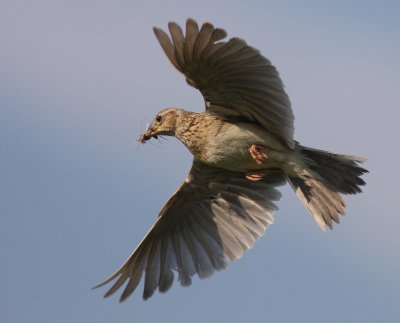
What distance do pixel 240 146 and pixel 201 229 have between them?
181cm

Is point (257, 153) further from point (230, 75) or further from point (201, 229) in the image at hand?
point (201, 229)

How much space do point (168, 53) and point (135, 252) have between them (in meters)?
2.74

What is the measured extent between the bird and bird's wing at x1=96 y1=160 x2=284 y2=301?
0.04 ft

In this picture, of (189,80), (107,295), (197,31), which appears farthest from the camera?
(107,295)

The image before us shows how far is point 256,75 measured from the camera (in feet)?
31.6

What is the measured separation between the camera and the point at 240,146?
10.3 m

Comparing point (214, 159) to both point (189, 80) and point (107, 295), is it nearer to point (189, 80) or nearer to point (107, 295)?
point (189, 80)

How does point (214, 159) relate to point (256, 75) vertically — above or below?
below

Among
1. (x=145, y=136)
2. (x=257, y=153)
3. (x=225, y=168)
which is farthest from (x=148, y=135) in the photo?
(x=257, y=153)

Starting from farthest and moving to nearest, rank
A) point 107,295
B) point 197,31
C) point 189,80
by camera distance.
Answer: point 107,295 < point 189,80 < point 197,31

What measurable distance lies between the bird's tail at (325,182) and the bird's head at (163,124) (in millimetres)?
1403

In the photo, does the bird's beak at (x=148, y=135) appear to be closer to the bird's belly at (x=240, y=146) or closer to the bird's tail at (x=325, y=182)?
the bird's belly at (x=240, y=146)

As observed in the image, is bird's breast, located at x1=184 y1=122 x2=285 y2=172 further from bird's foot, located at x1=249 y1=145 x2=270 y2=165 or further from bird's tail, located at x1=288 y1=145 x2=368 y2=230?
bird's tail, located at x1=288 y1=145 x2=368 y2=230

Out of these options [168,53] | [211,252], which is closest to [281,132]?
[168,53]
